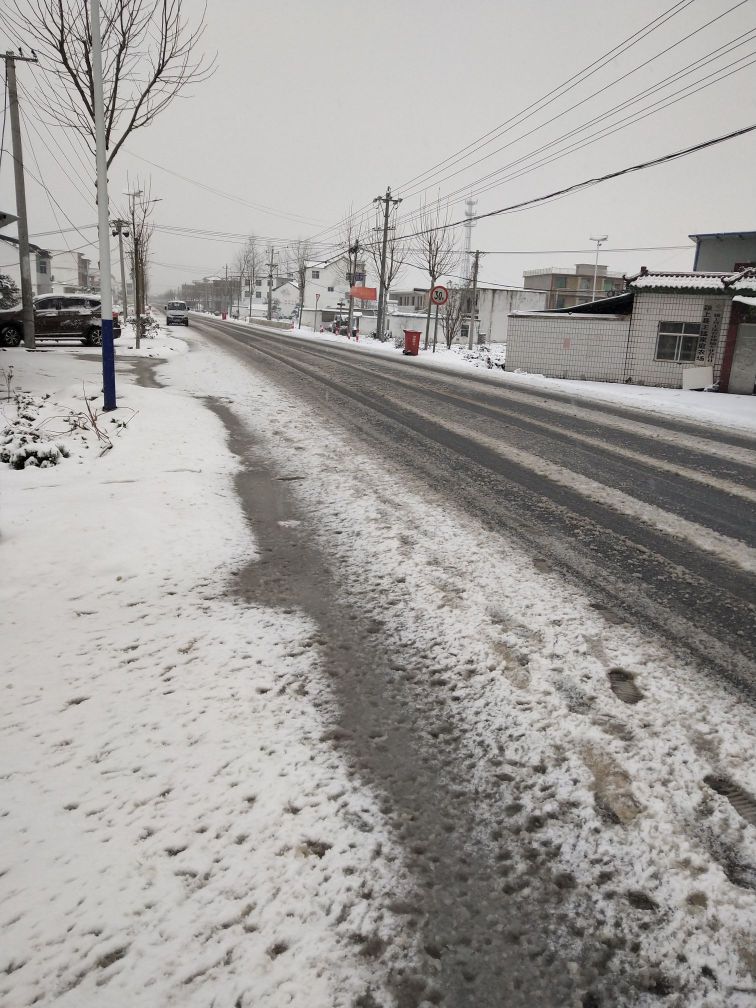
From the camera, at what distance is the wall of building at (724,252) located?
33250mm

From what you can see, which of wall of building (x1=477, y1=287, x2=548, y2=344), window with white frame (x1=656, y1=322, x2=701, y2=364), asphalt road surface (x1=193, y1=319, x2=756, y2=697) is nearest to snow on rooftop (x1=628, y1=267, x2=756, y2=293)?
window with white frame (x1=656, y1=322, x2=701, y2=364)

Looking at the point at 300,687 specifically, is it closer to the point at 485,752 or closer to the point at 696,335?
the point at 485,752

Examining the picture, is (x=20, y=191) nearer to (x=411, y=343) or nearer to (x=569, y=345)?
(x=411, y=343)

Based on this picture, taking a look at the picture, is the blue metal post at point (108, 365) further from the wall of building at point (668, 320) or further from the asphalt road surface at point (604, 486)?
the wall of building at point (668, 320)

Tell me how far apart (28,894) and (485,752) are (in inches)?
63.6

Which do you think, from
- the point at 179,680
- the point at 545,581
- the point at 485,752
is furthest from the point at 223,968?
the point at 545,581

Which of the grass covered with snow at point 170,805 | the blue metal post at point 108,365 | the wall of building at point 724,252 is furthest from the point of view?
the wall of building at point 724,252

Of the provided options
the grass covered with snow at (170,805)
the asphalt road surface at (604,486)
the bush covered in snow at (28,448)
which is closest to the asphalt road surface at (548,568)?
the asphalt road surface at (604,486)

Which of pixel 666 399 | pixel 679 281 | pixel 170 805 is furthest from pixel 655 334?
pixel 170 805

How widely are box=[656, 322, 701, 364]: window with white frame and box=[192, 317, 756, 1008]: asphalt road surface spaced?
9841mm

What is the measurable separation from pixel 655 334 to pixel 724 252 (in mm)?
20719

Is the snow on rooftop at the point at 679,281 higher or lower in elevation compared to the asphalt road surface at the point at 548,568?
higher

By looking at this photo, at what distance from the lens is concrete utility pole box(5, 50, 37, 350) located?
1917cm

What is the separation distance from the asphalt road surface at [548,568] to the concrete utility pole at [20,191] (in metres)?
15.5
